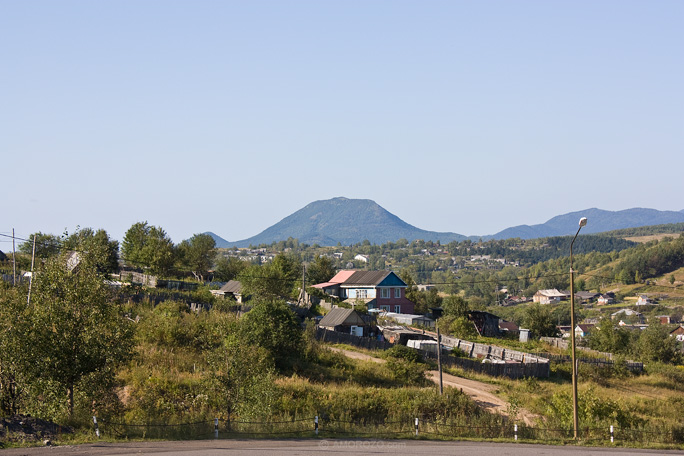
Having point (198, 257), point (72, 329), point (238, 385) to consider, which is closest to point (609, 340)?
point (238, 385)

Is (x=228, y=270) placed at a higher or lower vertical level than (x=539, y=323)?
higher

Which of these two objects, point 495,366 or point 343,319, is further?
point 343,319

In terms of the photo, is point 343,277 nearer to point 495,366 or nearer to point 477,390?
point 495,366

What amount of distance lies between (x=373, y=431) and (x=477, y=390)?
57.3 feet

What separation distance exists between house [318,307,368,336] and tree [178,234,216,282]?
38.9 metres

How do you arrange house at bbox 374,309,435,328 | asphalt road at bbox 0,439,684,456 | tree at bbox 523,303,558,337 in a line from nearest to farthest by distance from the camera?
asphalt road at bbox 0,439,684,456 < house at bbox 374,309,435,328 < tree at bbox 523,303,558,337

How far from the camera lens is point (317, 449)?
71.9 feet

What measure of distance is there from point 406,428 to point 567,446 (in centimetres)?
689

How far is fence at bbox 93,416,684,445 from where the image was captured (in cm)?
2411

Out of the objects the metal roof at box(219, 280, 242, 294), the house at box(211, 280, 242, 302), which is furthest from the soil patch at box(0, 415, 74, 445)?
the metal roof at box(219, 280, 242, 294)

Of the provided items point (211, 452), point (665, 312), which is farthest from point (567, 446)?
point (665, 312)

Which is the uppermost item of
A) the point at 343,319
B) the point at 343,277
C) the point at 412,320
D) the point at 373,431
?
the point at 343,277

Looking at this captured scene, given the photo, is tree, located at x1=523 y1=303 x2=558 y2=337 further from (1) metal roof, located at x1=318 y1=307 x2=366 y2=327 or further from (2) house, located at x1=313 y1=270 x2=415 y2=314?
(1) metal roof, located at x1=318 y1=307 x2=366 y2=327

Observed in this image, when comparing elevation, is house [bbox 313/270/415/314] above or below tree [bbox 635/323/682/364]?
above
